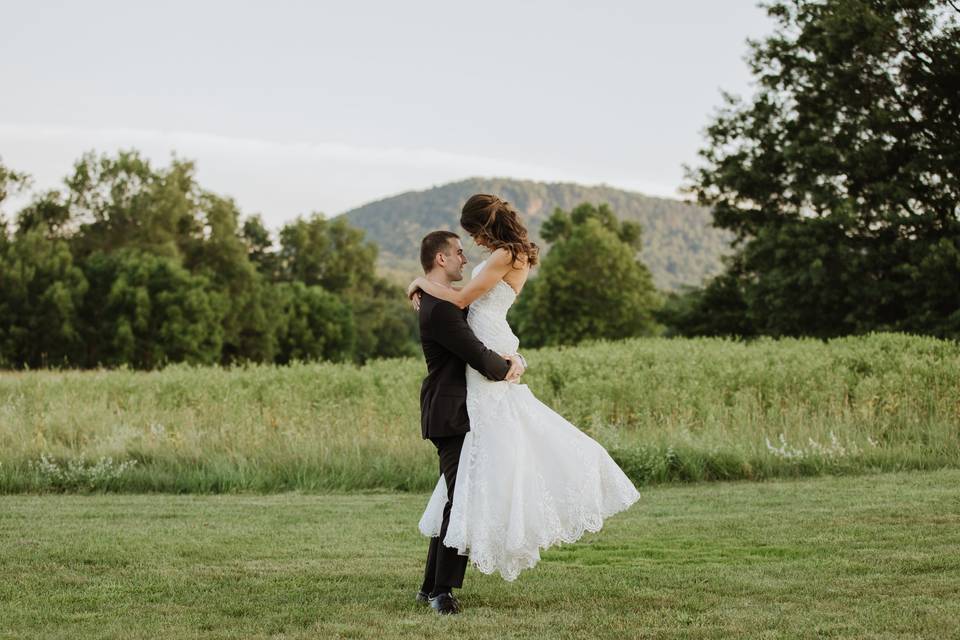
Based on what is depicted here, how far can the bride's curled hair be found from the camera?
5562mm

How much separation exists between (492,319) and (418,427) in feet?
24.8

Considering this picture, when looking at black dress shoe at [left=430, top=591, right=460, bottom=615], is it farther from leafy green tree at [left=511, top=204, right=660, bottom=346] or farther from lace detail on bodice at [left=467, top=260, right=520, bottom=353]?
leafy green tree at [left=511, top=204, right=660, bottom=346]

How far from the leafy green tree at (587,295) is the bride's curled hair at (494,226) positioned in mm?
51058

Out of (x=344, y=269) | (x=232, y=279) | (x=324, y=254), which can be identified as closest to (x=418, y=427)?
(x=232, y=279)

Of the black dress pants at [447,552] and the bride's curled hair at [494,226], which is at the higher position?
the bride's curled hair at [494,226]

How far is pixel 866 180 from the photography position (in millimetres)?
30875

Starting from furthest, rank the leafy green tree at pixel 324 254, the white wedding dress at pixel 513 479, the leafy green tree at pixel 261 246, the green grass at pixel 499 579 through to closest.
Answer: the leafy green tree at pixel 324 254, the leafy green tree at pixel 261 246, the white wedding dress at pixel 513 479, the green grass at pixel 499 579

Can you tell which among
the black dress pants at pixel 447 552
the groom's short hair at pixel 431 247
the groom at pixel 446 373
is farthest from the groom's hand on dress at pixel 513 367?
the groom's short hair at pixel 431 247

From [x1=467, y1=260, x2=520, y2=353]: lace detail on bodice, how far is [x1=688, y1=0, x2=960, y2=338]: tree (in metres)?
24.8

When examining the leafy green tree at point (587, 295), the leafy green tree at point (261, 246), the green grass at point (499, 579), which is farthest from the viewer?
the leafy green tree at point (261, 246)

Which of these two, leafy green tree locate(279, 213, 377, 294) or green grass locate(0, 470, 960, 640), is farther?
leafy green tree locate(279, 213, 377, 294)

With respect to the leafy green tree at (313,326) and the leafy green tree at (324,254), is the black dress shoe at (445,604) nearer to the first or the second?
the leafy green tree at (313,326)

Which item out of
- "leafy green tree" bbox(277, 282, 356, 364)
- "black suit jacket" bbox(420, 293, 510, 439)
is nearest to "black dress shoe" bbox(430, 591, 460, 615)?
"black suit jacket" bbox(420, 293, 510, 439)

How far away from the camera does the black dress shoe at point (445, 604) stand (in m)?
5.34
